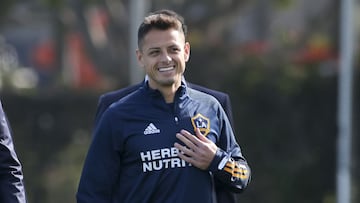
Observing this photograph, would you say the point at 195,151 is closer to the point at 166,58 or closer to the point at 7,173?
the point at 166,58

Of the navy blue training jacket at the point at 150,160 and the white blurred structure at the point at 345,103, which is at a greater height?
the navy blue training jacket at the point at 150,160

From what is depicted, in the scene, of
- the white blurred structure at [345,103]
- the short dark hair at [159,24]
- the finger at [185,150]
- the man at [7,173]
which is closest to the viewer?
the man at [7,173]

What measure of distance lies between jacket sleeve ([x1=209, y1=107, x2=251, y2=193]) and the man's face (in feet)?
1.11

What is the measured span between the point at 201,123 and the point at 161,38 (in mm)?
444

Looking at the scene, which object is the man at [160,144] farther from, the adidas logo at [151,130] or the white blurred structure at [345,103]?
the white blurred structure at [345,103]

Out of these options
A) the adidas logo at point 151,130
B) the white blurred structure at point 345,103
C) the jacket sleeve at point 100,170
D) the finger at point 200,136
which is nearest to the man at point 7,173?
the jacket sleeve at point 100,170

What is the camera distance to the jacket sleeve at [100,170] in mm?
4867

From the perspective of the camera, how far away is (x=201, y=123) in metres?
4.93

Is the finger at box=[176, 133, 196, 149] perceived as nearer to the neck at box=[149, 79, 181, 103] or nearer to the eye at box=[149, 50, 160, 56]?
the neck at box=[149, 79, 181, 103]

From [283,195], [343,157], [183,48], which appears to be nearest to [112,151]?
[183,48]

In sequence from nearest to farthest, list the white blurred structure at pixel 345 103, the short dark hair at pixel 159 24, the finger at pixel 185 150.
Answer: the finger at pixel 185 150 → the short dark hair at pixel 159 24 → the white blurred structure at pixel 345 103

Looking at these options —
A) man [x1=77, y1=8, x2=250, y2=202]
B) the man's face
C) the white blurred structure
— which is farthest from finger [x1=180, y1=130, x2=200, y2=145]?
the white blurred structure

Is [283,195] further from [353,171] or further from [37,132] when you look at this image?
[37,132]

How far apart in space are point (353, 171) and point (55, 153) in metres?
3.25
